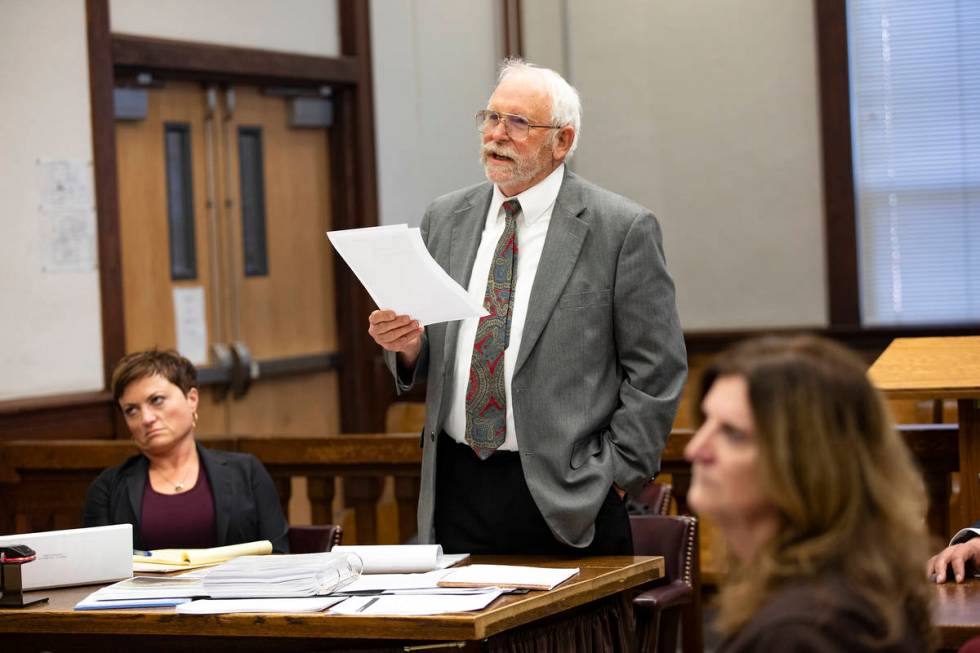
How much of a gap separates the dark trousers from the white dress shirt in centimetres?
5

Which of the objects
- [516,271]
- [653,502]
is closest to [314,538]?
[516,271]

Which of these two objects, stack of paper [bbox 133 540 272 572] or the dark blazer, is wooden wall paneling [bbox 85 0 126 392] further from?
stack of paper [bbox 133 540 272 572]

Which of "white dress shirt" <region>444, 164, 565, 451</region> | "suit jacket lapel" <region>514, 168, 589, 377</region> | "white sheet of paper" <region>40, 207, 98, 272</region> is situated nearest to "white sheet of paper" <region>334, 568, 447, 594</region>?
"white dress shirt" <region>444, 164, 565, 451</region>

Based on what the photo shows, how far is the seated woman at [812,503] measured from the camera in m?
1.30

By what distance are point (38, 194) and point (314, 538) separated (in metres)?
2.12

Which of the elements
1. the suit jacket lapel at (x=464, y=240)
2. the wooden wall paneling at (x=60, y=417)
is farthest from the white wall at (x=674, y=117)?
the suit jacket lapel at (x=464, y=240)

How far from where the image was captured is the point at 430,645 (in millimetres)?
2480

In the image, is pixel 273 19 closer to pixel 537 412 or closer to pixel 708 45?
pixel 708 45

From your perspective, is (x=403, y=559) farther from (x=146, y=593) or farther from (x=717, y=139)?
(x=717, y=139)

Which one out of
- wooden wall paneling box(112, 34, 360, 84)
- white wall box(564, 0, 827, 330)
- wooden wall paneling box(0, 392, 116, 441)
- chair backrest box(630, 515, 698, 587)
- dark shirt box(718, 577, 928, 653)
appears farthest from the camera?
white wall box(564, 0, 827, 330)

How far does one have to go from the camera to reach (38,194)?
193 inches

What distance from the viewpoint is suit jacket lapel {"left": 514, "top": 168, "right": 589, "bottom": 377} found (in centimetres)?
298

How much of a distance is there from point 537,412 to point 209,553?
0.82m

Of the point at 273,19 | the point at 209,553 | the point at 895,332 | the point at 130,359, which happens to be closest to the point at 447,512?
the point at 209,553
